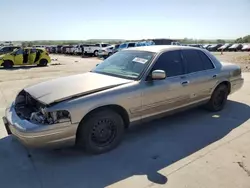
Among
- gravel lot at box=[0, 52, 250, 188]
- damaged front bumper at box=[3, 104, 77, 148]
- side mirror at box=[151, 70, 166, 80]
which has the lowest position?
gravel lot at box=[0, 52, 250, 188]

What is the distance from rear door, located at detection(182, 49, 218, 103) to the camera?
4.62m

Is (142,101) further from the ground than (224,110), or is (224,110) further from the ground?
(142,101)

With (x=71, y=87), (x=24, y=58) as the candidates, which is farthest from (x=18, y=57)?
(x=71, y=87)

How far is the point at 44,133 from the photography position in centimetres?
302

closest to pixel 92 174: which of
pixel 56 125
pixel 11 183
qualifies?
pixel 56 125

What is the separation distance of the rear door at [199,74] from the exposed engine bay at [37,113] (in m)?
2.52

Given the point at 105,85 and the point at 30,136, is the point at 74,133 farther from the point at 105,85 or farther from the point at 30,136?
the point at 105,85

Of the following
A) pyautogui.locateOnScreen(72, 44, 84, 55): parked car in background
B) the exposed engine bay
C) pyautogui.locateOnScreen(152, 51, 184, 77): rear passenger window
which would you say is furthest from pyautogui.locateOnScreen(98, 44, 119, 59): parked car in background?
the exposed engine bay

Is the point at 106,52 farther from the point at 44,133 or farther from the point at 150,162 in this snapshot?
the point at 44,133

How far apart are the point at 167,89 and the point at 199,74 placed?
104cm

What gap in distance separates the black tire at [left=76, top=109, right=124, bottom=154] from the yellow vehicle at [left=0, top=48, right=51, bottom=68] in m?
16.1

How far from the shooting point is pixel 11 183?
2.91m

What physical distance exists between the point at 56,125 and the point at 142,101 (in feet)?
4.64

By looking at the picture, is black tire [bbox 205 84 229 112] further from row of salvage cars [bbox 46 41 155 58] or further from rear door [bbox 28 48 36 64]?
row of salvage cars [bbox 46 41 155 58]
